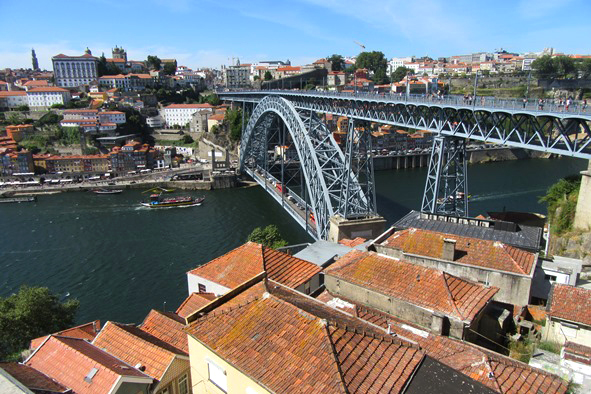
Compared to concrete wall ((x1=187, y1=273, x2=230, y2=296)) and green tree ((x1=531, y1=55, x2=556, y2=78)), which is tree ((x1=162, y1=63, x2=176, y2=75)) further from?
A: concrete wall ((x1=187, y1=273, x2=230, y2=296))

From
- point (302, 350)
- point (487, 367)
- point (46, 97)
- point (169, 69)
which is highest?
point (169, 69)

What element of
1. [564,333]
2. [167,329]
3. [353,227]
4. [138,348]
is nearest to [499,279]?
[564,333]

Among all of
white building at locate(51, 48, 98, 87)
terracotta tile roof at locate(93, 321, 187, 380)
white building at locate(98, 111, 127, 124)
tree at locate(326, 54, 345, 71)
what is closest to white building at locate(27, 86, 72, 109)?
white building at locate(51, 48, 98, 87)

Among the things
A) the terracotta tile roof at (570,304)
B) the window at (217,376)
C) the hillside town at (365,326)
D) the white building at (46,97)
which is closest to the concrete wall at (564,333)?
the hillside town at (365,326)

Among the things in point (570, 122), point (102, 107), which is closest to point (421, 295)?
point (570, 122)

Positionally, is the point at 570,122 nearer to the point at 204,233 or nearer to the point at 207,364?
the point at 207,364

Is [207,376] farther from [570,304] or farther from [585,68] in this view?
[585,68]
